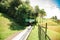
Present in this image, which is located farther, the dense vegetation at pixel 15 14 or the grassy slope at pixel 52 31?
the dense vegetation at pixel 15 14

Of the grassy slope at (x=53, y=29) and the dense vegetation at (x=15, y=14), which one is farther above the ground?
the dense vegetation at (x=15, y=14)

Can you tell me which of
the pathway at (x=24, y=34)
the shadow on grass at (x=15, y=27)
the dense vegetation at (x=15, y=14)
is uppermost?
the dense vegetation at (x=15, y=14)

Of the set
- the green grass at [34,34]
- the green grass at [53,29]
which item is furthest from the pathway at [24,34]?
the green grass at [53,29]

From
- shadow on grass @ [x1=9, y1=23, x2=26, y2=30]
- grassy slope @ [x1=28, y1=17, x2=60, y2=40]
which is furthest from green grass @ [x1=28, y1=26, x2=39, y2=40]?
shadow on grass @ [x1=9, y1=23, x2=26, y2=30]

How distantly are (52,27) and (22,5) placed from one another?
1.68ft

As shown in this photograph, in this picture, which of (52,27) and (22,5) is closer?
(52,27)

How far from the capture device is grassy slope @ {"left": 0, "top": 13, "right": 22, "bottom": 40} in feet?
8.16

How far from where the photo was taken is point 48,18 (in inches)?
98.0

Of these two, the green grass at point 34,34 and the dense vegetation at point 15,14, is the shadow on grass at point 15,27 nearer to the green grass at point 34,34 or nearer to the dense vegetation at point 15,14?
the dense vegetation at point 15,14

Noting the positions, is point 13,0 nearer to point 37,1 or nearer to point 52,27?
point 37,1

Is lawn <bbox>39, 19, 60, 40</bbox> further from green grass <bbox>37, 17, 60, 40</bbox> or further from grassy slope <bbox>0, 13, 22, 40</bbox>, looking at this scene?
grassy slope <bbox>0, 13, 22, 40</bbox>

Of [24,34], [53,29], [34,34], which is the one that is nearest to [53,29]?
[53,29]

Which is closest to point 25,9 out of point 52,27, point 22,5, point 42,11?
point 22,5

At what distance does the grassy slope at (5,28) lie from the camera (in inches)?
98.0
